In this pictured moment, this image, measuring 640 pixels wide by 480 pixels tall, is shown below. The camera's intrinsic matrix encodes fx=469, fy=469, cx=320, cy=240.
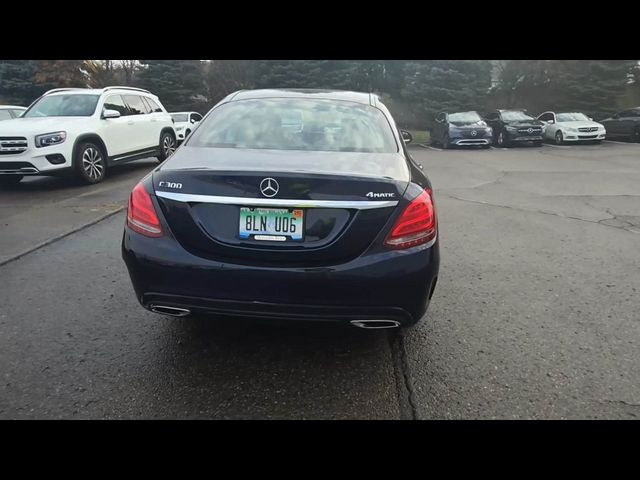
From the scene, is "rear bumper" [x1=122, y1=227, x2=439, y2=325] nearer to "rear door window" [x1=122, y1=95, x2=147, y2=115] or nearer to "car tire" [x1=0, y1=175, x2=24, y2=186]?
"car tire" [x1=0, y1=175, x2=24, y2=186]

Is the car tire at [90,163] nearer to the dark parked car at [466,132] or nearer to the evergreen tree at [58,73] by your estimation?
the dark parked car at [466,132]

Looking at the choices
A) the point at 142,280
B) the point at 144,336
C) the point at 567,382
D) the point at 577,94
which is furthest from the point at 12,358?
→ the point at 577,94

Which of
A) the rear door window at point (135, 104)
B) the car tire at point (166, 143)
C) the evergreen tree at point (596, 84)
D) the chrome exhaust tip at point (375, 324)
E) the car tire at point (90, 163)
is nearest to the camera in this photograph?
the chrome exhaust tip at point (375, 324)

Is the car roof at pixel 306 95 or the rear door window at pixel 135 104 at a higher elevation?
the car roof at pixel 306 95

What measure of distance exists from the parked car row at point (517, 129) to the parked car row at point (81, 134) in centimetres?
1210

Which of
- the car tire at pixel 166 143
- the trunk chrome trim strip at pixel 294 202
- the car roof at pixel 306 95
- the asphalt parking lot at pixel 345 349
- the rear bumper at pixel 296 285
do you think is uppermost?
the car roof at pixel 306 95

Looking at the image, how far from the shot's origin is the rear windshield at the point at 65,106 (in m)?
9.35

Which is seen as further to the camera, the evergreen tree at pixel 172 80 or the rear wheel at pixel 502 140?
the evergreen tree at pixel 172 80

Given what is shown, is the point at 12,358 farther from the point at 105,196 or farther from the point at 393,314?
the point at 105,196

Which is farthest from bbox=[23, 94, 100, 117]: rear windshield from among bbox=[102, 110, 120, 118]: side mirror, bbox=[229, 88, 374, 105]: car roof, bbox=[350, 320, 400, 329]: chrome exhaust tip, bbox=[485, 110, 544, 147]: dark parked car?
bbox=[485, 110, 544, 147]: dark parked car

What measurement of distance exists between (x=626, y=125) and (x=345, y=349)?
22.9 metres

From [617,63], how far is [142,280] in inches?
1231

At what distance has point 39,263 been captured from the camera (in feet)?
15.1

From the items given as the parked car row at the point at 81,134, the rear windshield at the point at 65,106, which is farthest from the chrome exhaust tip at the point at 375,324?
the rear windshield at the point at 65,106
